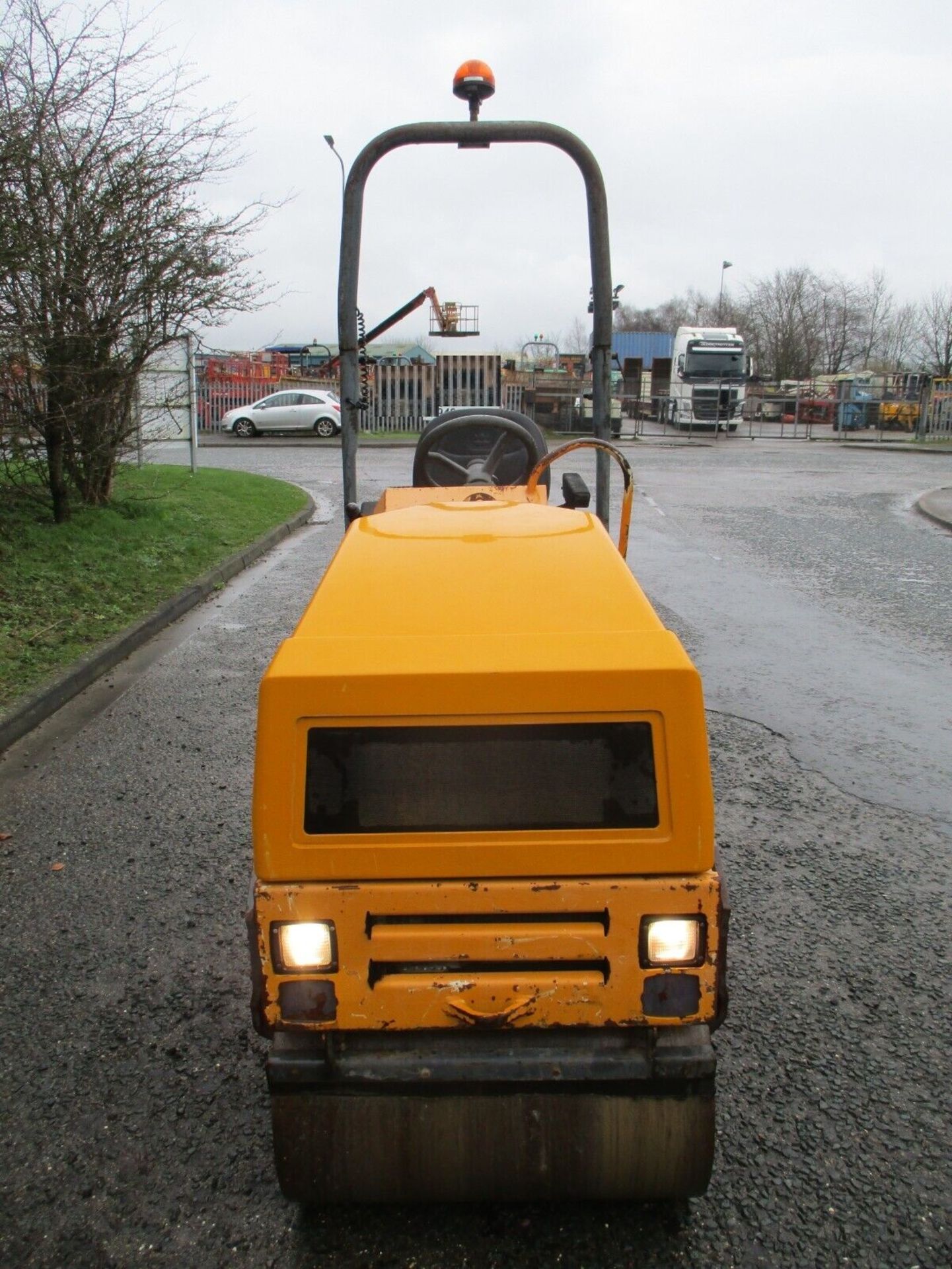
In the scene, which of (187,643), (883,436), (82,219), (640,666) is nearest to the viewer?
(640,666)

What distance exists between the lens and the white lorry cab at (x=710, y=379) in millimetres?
37625

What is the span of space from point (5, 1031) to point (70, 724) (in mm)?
3007

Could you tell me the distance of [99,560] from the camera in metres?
9.59

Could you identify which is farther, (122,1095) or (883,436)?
(883,436)

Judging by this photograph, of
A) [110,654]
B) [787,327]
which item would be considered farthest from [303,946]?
[787,327]

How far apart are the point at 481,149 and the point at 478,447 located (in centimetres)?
117

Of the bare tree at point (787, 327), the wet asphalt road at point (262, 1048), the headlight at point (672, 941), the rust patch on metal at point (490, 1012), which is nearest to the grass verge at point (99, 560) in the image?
the wet asphalt road at point (262, 1048)

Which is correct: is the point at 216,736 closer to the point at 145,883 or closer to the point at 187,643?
the point at 145,883

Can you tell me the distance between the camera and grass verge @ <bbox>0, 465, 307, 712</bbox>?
7.05 metres

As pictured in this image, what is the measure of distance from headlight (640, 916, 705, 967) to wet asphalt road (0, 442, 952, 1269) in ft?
2.22

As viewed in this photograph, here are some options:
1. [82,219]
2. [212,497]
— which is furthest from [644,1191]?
[212,497]

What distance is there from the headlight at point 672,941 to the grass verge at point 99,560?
15.2 ft

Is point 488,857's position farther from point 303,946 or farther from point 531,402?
point 531,402

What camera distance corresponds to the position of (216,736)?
5609mm
